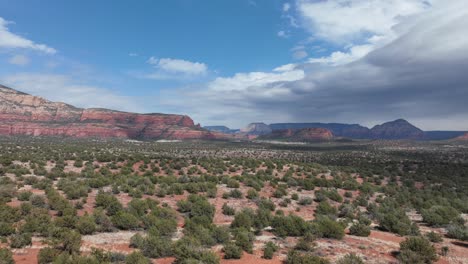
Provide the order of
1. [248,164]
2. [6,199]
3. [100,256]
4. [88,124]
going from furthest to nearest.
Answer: [88,124] → [248,164] → [6,199] → [100,256]

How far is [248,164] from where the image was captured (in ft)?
153

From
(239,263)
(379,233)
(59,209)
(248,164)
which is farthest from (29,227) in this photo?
(248,164)

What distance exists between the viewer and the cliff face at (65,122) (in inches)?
5630

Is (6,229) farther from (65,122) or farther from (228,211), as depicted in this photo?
(65,122)

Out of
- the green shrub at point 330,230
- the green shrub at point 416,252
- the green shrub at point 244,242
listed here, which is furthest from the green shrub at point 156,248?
the green shrub at point 416,252

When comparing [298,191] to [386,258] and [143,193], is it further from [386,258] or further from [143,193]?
[386,258]

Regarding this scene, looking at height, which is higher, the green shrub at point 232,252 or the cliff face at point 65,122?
the cliff face at point 65,122

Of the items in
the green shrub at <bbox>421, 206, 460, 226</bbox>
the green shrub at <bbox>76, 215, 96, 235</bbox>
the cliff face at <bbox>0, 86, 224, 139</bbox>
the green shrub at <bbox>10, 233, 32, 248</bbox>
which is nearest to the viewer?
the green shrub at <bbox>10, 233, 32, 248</bbox>

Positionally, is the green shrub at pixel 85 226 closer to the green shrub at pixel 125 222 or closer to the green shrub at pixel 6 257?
the green shrub at pixel 125 222

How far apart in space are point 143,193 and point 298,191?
15.3 m

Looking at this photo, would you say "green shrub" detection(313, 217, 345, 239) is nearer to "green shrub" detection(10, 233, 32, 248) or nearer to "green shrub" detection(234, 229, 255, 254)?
"green shrub" detection(234, 229, 255, 254)

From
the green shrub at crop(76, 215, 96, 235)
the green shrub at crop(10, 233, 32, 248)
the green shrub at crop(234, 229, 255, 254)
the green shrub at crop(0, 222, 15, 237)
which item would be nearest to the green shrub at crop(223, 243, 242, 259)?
the green shrub at crop(234, 229, 255, 254)

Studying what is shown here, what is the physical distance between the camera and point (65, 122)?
531 feet

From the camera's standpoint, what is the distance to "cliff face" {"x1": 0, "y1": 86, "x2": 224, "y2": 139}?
143000mm
